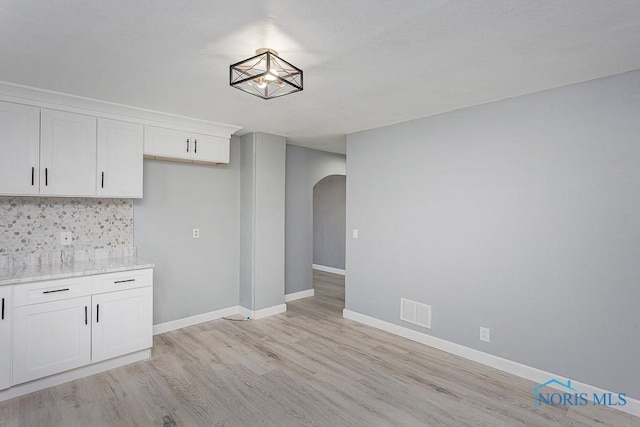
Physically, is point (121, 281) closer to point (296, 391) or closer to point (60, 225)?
point (60, 225)

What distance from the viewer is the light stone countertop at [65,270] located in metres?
2.68

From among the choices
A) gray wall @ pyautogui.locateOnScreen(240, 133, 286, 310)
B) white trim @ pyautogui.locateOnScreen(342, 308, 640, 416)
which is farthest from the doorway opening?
white trim @ pyautogui.locateOnScreen(342, 308, 640, 416)

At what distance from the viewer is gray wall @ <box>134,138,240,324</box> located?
400 cm

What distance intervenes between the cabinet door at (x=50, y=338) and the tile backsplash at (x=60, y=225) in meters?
0.74

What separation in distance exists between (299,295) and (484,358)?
303cm

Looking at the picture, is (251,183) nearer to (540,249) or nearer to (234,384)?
(234,384)

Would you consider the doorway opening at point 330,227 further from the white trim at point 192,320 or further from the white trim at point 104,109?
the white trim at point 104,109

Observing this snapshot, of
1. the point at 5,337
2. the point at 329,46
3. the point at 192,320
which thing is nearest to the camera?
the point at 329,46

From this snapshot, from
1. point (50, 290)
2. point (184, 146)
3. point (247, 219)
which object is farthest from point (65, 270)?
point (247, 219)

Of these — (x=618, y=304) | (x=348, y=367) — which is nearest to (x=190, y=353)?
(x=348, y=367)

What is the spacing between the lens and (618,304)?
8.33 feet

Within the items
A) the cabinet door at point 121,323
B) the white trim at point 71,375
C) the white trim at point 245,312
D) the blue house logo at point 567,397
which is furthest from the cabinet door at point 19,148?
the blue house logo at point 567,397

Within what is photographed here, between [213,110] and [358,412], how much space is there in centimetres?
310

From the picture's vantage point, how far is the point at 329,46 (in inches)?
84.0
